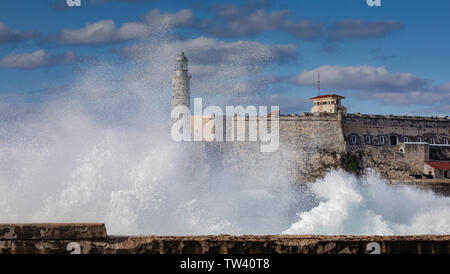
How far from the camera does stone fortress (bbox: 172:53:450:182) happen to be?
34250mm

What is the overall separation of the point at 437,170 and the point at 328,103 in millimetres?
9516

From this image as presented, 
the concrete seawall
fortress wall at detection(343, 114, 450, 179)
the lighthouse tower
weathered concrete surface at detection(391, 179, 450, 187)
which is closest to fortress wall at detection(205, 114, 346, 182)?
fortress wall at detection(343, 114, 450, 179)

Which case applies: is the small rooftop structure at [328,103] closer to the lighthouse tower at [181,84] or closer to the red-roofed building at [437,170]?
the red-roofed building at [437,170]

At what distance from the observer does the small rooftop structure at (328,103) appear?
4122 centimetres

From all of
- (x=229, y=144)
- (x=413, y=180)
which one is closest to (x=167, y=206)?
(x=229, y=144)

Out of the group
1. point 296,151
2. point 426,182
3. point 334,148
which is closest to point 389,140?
point 334,148

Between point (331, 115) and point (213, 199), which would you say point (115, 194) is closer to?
point (213, 199)

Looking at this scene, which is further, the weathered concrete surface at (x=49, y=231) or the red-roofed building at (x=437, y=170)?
the red-roofed building at (x=437, y=170)

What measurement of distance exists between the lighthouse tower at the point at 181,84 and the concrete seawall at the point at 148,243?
3024 centimetres

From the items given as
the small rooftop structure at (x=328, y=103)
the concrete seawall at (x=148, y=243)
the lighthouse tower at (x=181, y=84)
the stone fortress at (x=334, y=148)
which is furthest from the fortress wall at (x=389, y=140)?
the concrete seawall at (x=148, y=243)

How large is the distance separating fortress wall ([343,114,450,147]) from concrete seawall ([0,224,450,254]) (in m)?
31.6

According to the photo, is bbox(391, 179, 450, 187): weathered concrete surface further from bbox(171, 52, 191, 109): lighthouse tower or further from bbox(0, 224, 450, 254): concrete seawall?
bbox(0, 224, 450, 254): concrete seawall

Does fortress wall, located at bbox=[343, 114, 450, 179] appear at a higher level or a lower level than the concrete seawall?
higher

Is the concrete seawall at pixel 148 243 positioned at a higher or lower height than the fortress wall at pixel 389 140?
lower
